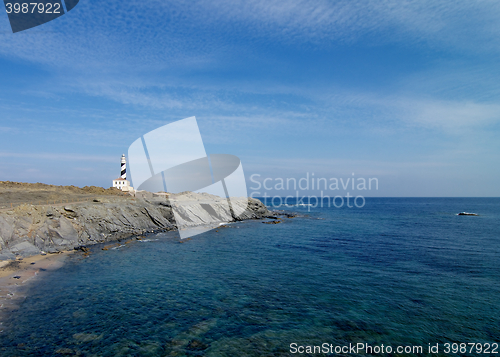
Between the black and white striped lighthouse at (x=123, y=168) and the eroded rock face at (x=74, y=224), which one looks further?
the black and white striped lighthouse at (x=123, y=168)

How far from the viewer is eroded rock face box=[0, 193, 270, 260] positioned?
85.5ft

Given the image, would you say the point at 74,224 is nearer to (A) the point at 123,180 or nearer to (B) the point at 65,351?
(B) the point at 65,351

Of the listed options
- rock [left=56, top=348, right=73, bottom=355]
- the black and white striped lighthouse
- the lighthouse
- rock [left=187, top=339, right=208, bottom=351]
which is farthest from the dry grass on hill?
rock [left=187, top=339, right=208, bottom=351]

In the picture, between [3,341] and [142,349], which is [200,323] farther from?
[3,341]

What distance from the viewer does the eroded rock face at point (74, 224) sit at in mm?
26047

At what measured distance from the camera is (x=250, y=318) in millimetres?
13820

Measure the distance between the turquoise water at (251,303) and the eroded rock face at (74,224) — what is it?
5.22 m

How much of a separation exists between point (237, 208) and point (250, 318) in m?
54.8

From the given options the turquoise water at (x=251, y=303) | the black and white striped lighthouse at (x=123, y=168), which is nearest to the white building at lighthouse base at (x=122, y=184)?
the black and white striped lighthouse at (x=123, y=168)

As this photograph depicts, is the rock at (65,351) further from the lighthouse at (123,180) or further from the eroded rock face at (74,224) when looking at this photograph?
the lighthouse at (123,180)

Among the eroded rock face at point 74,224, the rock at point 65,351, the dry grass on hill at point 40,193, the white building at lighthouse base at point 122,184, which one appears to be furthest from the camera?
the white building at lighthouse base at point 122,184

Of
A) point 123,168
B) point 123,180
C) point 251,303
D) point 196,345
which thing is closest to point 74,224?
point 251,303

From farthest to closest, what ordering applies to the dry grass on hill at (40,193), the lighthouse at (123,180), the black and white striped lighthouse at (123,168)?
1. the black and white striped lighthouse at (123,168)
2. the lighthouse at (123,180)
3. the dry grass on hill at (40,193)

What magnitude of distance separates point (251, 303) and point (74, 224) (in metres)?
28.3
